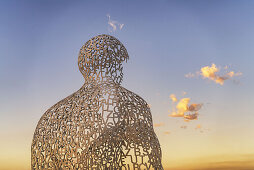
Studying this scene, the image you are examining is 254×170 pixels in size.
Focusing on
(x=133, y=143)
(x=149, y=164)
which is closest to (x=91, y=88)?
(x=133, y=143)

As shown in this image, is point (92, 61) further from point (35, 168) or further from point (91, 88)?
point (35, 168)

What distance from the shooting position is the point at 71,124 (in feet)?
26.1

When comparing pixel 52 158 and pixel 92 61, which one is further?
pixel 92 61

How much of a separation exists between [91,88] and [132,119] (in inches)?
50.0

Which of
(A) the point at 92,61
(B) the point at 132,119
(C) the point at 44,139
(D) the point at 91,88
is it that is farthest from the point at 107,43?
(C) the point at 44,139

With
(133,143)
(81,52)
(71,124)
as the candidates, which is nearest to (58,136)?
(71,124)

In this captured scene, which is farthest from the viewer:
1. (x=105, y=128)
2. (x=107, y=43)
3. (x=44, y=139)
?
(x=107, y=43)

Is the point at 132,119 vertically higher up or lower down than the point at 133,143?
higher up

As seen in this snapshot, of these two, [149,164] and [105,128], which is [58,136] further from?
[149,164]

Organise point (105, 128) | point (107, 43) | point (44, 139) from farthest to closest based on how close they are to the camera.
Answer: point (107, 43) < point (44, 139) < point (105, 128)

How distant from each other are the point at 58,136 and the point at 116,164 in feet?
4.57

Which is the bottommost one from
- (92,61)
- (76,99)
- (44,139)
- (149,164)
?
(149,164)

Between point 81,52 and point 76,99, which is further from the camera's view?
point 81,52

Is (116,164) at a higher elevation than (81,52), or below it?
below
